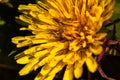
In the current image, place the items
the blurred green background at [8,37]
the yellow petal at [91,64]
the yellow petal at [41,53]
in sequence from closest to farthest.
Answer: the yellow petal at [91,64] < the yellow petal at [41,53] < the blurred green background at [8,37]

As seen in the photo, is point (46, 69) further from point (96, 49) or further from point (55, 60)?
point (96, 49)

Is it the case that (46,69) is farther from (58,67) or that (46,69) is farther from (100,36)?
(100,36)

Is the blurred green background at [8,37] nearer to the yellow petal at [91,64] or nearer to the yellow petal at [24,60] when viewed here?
the yellow petal at [24,60]

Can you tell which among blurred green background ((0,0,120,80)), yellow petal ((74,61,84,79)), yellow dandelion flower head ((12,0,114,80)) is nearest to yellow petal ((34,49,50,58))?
yellow dandelion flower head ((12,0,114,80))

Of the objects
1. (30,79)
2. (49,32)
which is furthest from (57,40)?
(30,79)

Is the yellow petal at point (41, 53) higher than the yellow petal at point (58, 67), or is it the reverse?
the yellow petal at point (41, 53)

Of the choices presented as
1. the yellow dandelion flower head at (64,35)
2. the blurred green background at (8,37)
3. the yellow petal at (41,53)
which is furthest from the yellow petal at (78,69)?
the blurred green background at (8,37)

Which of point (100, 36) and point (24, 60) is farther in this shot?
point (24, 60)

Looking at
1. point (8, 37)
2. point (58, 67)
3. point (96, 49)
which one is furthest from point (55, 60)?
point (8, 37)

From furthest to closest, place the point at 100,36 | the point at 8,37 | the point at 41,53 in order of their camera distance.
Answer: the point at 8,37 < the point at 41,53 < the point at 100,36

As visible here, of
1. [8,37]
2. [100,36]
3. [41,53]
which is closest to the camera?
[100,36]
